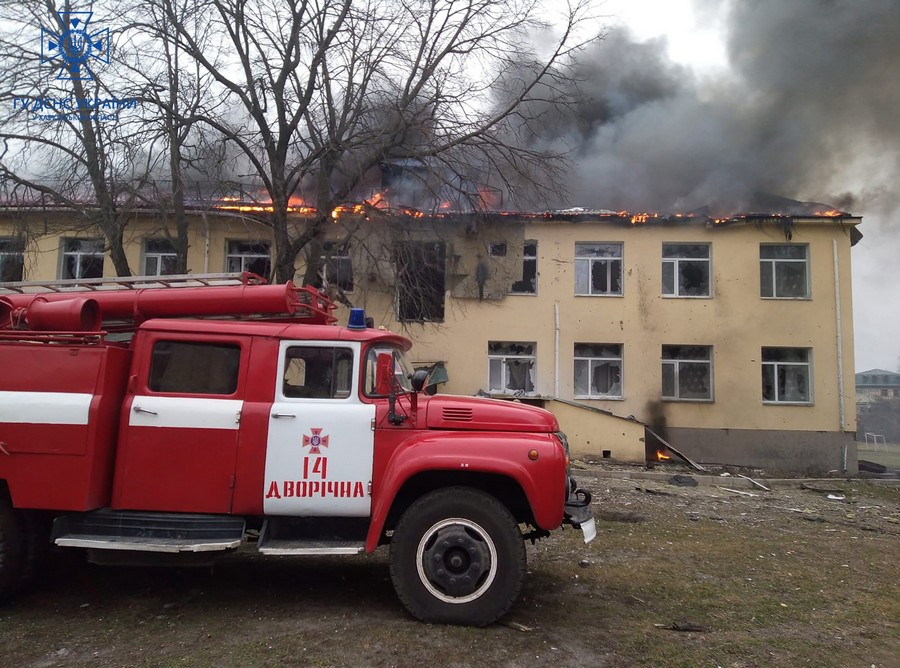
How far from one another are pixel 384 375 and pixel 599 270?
1408cm

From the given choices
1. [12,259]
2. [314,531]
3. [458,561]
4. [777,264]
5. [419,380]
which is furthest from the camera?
[777,264]

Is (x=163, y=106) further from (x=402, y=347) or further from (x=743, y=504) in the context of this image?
(x=743, y=504)

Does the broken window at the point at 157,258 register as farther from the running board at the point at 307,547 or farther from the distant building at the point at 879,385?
the distant building at the point at 879,385

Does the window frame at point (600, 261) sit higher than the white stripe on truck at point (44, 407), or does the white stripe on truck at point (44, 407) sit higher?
the window frame at point (600, 261)

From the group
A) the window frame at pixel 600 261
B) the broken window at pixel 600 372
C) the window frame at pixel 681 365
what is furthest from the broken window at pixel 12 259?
the window frame at pixel 681 365

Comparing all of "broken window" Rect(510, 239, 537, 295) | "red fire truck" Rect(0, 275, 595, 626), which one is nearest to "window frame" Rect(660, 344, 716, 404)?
"broken window" Rect(510, 239, 537, 295)

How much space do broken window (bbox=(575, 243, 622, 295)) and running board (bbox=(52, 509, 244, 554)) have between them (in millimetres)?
14446

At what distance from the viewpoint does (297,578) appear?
5.63 meters

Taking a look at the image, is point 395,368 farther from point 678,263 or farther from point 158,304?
point 678,263

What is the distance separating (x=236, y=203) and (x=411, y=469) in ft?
29.4

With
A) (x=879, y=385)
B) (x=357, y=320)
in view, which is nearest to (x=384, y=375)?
(x=357, y=320)

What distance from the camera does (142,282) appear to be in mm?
5398

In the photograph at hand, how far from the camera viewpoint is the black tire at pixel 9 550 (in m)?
4.57

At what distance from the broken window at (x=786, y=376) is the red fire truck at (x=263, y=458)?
14.8 meters
